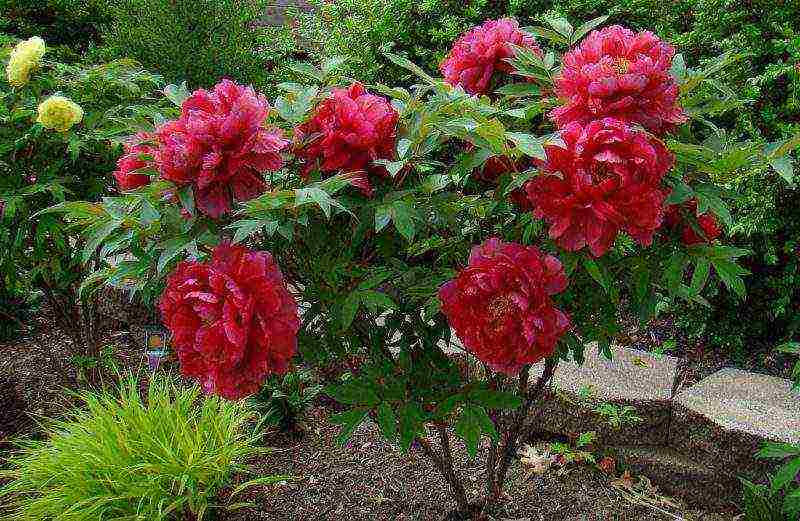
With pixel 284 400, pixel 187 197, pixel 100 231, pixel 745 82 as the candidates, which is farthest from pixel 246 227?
pixel 745 82

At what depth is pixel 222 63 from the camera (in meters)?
4.72

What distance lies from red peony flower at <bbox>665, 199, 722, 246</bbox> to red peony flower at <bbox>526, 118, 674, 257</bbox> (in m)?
0.21

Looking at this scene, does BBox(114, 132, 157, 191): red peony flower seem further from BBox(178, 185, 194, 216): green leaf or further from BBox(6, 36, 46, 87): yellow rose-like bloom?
BBox(6, 36, 46, 87): yellow rose-like bloom

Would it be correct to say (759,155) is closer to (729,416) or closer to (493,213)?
(493,213)

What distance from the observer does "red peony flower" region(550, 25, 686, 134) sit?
55.0 inches

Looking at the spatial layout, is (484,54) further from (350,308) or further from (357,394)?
(357,394)

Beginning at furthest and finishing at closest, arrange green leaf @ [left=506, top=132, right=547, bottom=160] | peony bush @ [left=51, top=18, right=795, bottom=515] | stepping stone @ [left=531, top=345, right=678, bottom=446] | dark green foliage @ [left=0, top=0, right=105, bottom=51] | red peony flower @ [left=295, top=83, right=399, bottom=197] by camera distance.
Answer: dark green foliage @ [left=0, top=0, right=105, bottom=51], stepping stone @ [left=531, top=345, right=678, bottom=446], red peony flower @ [left=295, top=83, right=399, bottom=197], peony bush @ [left=51, top=18, right=795, bottom=515], green leaf @ [left=506, top=132, right=547, bottom=160]

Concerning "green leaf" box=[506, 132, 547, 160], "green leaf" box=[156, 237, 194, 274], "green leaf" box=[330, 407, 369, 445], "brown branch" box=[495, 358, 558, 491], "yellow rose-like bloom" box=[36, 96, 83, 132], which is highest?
"green leaf" box=[506, 132, 547, 160]

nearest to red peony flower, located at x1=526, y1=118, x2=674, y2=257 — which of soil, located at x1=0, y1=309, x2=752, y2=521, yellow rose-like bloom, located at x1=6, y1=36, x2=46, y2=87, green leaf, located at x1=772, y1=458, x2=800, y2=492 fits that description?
green leaf, located at x1=772, y1=458, x2=800, y2=492

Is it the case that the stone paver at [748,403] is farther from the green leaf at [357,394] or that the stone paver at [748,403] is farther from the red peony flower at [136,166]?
the red peony flower at [136,166]

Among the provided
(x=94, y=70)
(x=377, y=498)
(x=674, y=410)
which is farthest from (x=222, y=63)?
(x=674, y=410)

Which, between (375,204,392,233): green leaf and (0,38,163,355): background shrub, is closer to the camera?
(375,204,392,233): green leaf

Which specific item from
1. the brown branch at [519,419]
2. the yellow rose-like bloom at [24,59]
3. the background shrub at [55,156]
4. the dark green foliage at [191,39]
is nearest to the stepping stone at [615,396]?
the brown branch at [519,419]

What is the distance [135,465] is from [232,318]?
135 cm
